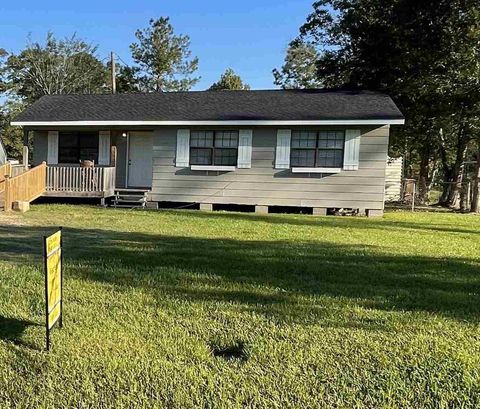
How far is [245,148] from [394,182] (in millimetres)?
11344

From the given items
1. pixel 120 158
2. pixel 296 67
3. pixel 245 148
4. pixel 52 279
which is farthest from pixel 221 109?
pixel 296 67

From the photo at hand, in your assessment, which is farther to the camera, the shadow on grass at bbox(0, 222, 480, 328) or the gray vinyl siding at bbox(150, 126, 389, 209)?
the gray vinyl siding at bbox(150, 126, 389, 209)

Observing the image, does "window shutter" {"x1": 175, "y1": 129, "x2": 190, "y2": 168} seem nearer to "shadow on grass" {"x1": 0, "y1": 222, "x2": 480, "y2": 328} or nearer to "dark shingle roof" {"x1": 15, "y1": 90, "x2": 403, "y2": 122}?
"dark shingle roof" {"x1": 15, "y1": 90, "x2": 403, "y2": 122}

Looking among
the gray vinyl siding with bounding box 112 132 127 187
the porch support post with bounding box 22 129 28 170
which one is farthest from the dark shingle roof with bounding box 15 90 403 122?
the gray vinyl siding with bounding box 112 132 127 187

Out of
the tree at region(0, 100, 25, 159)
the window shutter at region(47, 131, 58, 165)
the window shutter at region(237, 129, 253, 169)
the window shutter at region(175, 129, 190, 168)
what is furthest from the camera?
the tree at region(0, 100, 25, 159)

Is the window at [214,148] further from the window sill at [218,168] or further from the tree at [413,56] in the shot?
the tree at [413,56]

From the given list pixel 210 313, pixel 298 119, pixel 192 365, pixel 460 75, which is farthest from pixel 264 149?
pixel 192 365

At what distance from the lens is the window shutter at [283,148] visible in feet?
42.0

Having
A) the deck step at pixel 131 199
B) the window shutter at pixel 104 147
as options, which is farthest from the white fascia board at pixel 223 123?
the deck step at pixel 131 199

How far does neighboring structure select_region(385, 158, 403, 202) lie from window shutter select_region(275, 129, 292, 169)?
7.70 m

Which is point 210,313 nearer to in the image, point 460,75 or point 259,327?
point 259,327

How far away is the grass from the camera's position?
2.76 meters

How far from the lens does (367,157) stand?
12461 mm

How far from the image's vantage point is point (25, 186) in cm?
1185
